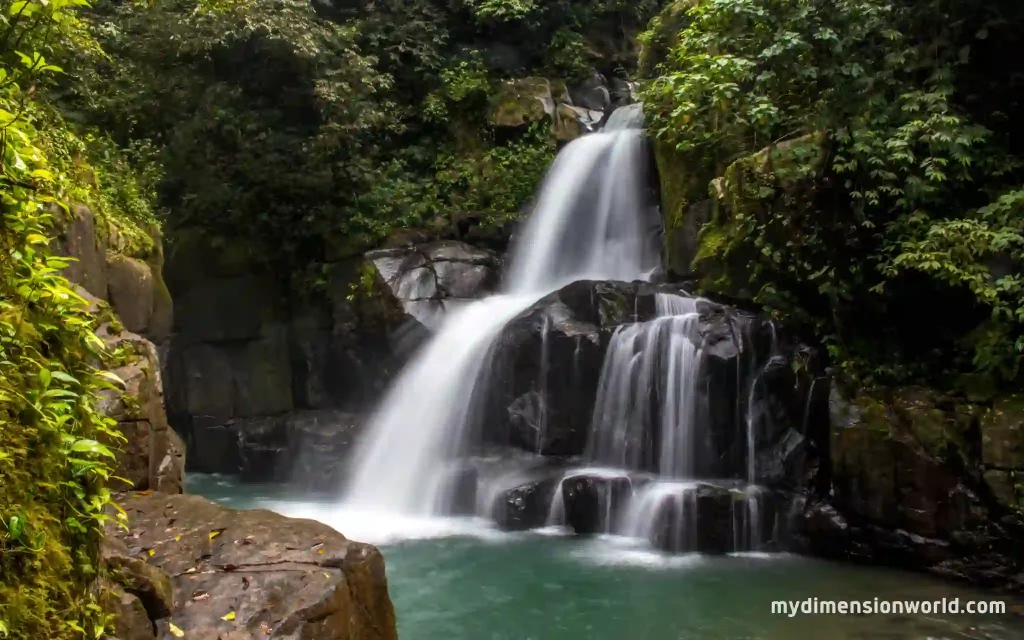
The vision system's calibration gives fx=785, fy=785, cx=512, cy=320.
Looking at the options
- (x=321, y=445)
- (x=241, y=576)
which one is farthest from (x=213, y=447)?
(x=241, y=576)

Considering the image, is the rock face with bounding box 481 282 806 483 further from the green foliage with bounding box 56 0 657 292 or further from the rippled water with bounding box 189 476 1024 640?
the green foliage with bounding box 56 0 657 292

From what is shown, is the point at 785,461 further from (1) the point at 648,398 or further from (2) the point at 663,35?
(2) the point at 663,35

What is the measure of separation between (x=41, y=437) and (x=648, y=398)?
24.8ft

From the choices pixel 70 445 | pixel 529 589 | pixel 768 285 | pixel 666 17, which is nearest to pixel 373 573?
pixel 70 445

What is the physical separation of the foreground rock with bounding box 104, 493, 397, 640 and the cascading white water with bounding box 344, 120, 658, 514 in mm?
5830

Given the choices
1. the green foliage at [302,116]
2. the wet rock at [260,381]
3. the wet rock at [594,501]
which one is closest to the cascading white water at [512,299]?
the green foliage at [302,116]

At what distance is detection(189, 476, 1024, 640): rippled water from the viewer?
6215 mm

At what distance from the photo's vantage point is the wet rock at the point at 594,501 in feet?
28.6

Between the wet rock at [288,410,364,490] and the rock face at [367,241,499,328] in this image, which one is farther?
the rock face at [367,241,499,328]

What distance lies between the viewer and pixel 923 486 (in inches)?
299

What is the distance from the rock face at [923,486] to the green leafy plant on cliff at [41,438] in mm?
7181

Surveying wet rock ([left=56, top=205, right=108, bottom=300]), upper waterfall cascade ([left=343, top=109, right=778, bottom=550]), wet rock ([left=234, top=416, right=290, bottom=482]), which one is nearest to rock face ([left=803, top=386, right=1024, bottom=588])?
upper waterfall cascade ([left=343, top=109, right=778, bottom=550])

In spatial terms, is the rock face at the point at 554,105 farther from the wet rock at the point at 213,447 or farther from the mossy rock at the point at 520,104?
the wet rock at the point at 213,447

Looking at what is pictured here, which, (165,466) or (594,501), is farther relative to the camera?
(594,501)
